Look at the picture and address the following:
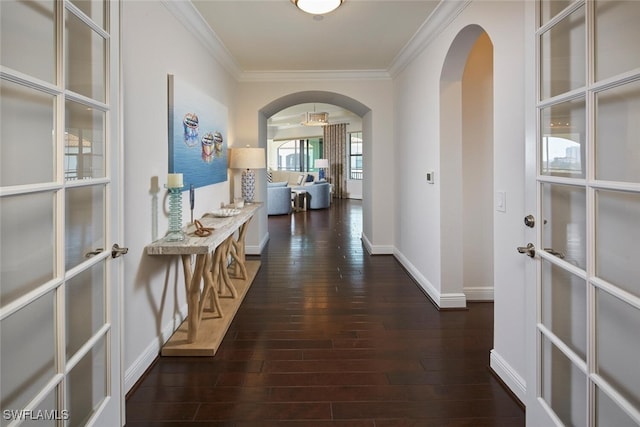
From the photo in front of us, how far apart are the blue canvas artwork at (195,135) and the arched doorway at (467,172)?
6.88 feet

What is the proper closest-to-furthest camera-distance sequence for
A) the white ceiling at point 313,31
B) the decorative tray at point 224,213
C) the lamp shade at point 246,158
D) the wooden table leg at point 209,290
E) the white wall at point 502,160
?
1. the white wall at point 502,160
2. the wooden table leg at point 209,290
3. the white ceiling at point 313,31
4. the decorative tray at point 224,213
5. the lamp shade at point 246,158

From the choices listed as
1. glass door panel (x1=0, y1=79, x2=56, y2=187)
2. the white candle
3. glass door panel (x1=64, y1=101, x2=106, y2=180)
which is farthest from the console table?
glass door panel (x1=0, y1=79, x2=56, y2=187)

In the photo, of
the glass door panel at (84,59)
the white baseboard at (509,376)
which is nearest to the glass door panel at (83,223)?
the glass door panel at (84,59)

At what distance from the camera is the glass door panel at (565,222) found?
1298mm

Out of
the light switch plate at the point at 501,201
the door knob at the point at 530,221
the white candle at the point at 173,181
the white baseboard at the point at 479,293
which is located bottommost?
the white baseboard at the point at 479,293

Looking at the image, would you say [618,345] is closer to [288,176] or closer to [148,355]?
[148,355]

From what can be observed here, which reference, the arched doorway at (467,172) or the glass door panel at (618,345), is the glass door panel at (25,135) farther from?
the arched doorway at (467,172)

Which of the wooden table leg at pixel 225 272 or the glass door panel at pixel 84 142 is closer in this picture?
the glass door panel at pixel 84 142

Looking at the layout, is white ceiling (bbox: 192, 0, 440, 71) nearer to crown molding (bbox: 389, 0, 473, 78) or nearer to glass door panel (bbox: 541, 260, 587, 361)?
crown molding (bbox: 389, 0, 473, 78)

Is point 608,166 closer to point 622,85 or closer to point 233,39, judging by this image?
point 622,85

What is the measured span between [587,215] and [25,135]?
5.73 feet

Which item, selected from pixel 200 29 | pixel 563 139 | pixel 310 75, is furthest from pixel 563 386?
pixel 310 75

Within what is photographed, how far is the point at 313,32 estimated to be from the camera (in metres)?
3.61

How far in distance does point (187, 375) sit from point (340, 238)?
4.65 m
